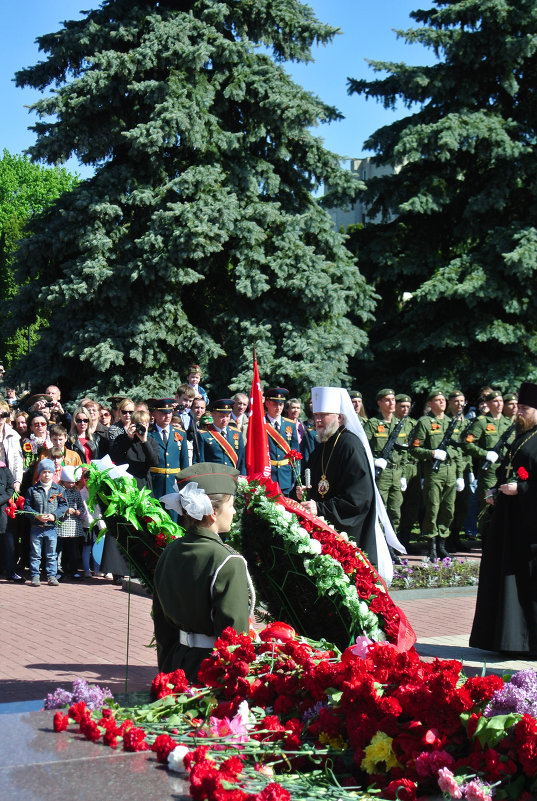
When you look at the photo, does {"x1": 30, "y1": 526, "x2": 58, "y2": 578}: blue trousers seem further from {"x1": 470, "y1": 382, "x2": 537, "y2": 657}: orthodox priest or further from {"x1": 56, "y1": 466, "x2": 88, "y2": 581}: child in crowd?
{"x1": 470, "y1": 382, "x2": 537, "y2": 657}: orthodox priest

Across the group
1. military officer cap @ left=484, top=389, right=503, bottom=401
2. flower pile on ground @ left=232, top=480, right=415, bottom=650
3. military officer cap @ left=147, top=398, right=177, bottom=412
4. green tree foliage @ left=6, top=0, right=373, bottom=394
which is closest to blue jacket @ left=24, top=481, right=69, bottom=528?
military officer cap @ left=147, top=398, right=177, bottom=412

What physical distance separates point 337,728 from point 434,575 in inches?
325

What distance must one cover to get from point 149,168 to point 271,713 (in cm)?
1709

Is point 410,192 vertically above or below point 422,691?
above

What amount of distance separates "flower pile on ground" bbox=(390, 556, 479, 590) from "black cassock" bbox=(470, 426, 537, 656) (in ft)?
9.11

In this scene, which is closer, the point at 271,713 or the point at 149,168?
the point at 271,713

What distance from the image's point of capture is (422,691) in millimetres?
3104

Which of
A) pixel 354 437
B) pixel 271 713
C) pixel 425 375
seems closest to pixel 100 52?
pixel 425 375

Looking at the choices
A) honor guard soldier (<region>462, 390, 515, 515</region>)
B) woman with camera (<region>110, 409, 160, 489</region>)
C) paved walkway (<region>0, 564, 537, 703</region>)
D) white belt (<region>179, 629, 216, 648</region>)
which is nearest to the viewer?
white belt (<region>179, 629, 216, 648</region>)

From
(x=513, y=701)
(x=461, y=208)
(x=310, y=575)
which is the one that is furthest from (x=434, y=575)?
(x=461, y=208)

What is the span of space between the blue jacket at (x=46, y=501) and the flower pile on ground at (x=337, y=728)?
7.99 metres

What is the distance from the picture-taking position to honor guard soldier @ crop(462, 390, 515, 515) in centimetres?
1400

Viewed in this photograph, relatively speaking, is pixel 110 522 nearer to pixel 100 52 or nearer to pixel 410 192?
pixel 100 52

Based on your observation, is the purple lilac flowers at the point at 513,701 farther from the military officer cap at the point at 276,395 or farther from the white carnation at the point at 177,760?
the military officer cap at the point at 276,395
